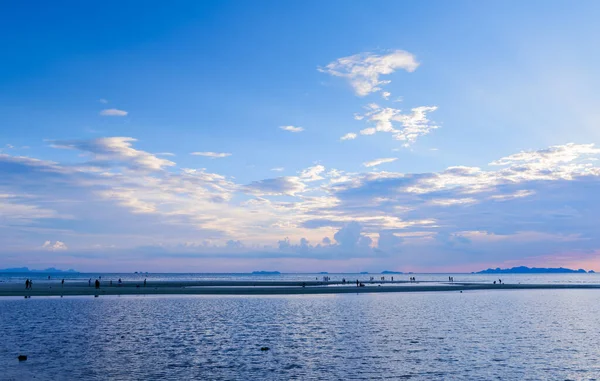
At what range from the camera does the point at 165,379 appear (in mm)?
24531

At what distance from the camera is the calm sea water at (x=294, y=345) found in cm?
2648

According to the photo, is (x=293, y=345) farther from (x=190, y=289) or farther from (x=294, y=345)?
(x=190, y=289)

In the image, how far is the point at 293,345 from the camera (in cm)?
3516

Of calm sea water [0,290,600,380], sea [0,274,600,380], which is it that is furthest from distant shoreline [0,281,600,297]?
calm sea water [0,290,600,380]

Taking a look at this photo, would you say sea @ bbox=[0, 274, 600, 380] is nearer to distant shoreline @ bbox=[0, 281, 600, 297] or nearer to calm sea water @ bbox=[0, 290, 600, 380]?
calm sea water @ bbox=[0, 290, 600, 380]

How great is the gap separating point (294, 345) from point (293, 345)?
77mm

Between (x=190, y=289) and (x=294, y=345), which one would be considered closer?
(x=294, y=345)

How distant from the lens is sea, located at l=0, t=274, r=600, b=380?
2644 cm

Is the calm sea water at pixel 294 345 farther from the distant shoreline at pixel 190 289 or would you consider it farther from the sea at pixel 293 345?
the distant shoreline at pixel 190 289

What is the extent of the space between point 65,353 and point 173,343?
713cm

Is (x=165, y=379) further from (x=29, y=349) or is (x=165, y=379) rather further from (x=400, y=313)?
(x=400, y=313)

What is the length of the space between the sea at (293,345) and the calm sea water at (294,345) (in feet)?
0.23

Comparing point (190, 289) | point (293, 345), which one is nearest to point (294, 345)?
point (293, 345)

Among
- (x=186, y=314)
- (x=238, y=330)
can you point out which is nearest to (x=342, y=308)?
(x=186, y=314)
